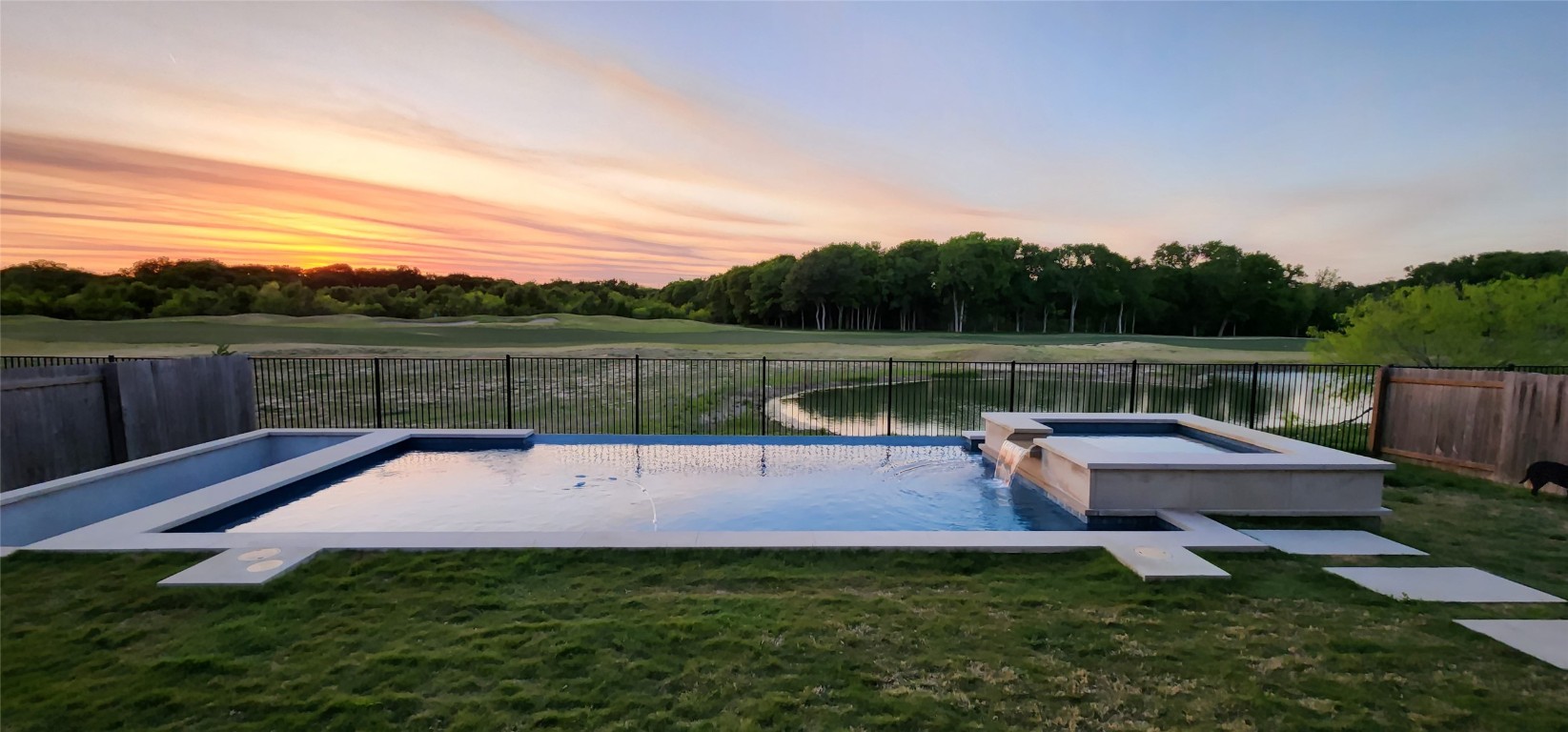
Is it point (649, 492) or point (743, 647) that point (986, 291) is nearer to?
point (649, 492)

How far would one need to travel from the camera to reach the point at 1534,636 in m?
3.55

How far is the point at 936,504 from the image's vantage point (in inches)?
270

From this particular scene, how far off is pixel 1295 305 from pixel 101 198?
285 ft

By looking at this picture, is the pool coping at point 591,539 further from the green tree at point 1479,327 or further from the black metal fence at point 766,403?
the green tree at point 1479,327

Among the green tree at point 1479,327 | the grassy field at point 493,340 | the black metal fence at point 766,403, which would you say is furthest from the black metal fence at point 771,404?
the grassy field at point 493,340

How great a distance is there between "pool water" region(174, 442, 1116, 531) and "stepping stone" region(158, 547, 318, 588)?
1.56 meters

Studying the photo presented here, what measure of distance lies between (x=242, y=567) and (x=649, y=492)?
3559mm

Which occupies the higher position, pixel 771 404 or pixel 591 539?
pixel 591 539

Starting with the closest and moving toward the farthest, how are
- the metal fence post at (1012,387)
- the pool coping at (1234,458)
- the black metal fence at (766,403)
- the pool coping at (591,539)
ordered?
1. the pool coping at (591,539)
2. the pool coping at (1234,458)
3. the metal fence post at (1012,387)
4. the black metal fence at (766,403)

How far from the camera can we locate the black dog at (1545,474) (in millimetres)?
6867

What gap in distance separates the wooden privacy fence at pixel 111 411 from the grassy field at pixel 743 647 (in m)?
2.87

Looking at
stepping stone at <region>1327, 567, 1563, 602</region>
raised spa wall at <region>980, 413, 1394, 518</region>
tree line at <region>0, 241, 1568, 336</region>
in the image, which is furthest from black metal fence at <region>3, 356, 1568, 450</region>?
tree line at <region>0, 241, 1568, 336</region>

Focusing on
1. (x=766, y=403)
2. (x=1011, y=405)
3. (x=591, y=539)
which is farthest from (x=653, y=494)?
(x=766, y=403)

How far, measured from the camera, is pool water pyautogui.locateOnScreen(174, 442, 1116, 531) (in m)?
6.14
